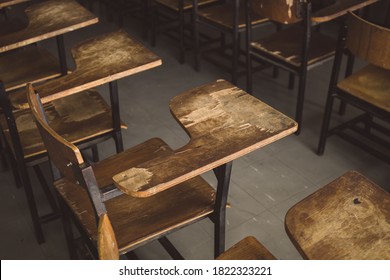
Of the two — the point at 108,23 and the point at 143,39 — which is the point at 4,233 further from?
the point at 108,23

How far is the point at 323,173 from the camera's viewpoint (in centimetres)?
249

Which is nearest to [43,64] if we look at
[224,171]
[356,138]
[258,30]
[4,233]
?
[4,233]

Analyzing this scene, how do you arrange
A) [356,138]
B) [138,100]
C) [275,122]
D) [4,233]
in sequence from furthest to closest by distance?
[138,100], [356,138], [4,233], [275,122]

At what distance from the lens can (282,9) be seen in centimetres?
238

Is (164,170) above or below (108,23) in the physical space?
above

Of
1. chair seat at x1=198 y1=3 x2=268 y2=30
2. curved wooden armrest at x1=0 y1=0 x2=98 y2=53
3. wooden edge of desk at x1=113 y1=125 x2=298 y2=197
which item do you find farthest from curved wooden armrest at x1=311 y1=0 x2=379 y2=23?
wooden edge of desk at x1=113 y1=125 x2=298 y2=197

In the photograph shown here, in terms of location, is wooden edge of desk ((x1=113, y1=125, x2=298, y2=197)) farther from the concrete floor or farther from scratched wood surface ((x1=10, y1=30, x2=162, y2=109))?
the concrete floor

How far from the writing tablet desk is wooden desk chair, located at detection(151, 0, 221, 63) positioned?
1198 mm

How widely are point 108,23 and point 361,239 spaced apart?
3.74 m

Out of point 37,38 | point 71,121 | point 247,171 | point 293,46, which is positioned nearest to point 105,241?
point 71,121

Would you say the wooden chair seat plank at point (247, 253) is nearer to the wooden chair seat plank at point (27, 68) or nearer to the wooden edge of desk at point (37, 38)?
the wooden edge of desk at point (37, 38)

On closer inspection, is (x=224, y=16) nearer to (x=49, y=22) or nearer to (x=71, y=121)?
(x=49, y=22)

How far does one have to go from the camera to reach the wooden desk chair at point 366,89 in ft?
6.45
